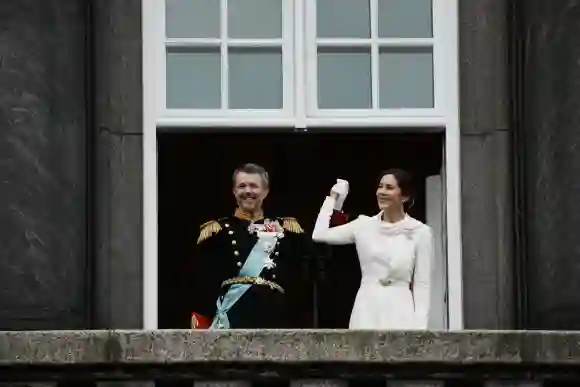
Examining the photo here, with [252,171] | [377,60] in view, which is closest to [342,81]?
[377,60]

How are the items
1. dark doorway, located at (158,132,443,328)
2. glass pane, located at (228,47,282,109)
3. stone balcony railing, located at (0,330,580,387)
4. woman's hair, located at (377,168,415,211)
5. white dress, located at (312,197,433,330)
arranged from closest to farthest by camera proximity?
stone balcony railing, located at (0,330,580,387)
white dress, located at (312,197,433,330)
woman's hair, located at (377,168,415,211)
glass pane, located at (228,47,282,109)
dark doorway, located at (158,132,443,328)

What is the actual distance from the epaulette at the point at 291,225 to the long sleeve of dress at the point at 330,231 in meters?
0.23

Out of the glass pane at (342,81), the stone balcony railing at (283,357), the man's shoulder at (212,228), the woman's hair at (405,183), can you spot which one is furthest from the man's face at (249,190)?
the stone balcony railing at (283,357)

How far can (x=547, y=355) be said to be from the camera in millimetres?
17062

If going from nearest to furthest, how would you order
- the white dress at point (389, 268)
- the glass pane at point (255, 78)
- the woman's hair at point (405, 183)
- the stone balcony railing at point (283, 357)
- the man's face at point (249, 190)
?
the stone balcony railing at point (283, 357) → the white dress at point (389, 268) → the woman's hair at point (405, 183) → the man's face at point (249, 190) → the glass pane at point (255, 78)

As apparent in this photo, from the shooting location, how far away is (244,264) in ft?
61.0

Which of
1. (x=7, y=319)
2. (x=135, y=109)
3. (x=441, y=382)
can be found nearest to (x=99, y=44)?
(x=135, y=109)

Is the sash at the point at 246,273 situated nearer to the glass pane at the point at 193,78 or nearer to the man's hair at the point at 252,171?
the man's hair at the point at 252,171

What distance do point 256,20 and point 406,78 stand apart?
977 mm

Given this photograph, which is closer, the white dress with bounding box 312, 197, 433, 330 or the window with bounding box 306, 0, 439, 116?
the white dress with bounding box 312, 197, 433, 330

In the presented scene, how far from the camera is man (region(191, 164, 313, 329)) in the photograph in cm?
1847

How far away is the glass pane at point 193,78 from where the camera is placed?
1869cm

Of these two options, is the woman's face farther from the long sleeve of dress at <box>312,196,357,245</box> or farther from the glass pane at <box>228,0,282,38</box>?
the glass pane at <box>228,0,282,38</box>

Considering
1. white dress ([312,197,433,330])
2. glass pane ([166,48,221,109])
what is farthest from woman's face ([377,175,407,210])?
glass pane ([166,48,221,109])
